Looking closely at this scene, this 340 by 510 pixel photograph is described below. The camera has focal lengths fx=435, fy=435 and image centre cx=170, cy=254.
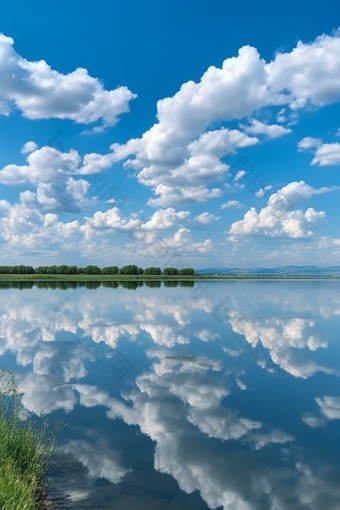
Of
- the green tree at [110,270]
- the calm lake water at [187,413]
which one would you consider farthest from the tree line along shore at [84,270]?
the calm lake water at [187,413]

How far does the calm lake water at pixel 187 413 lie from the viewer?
815cm

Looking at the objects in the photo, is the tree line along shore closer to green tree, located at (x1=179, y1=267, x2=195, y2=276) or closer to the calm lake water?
green tree, located at (x1=179, y1=267, x2=195, y2=276)

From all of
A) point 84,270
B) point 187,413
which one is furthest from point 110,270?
point 187,413

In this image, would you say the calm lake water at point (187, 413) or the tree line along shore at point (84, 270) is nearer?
the calm lake water at point (187, 413)

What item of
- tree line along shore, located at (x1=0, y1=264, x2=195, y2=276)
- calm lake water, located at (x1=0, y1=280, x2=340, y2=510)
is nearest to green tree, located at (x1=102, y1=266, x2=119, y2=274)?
tree line along shore, located at (x1=0, y1=264, x2=195, y2=276)

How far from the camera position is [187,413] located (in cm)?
1220

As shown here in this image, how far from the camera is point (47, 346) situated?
2227cm

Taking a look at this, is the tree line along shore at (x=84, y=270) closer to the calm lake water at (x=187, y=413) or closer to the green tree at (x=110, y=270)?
the green tree at (x=110, y=270)

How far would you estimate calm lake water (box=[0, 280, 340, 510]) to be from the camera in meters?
8.15

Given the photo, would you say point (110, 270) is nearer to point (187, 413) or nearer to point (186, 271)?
point (186, 271)

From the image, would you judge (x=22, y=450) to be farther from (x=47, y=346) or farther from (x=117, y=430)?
(x=47, y=346)

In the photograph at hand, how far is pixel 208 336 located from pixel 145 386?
10.9m

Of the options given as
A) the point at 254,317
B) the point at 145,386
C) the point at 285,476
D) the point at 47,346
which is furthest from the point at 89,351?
the point at 254,317

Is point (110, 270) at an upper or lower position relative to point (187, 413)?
upper
